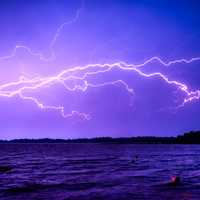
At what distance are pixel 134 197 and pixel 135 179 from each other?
11167mm

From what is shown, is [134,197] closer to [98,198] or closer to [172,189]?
[98,198]

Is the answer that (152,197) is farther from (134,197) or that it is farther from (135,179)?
(135,179)

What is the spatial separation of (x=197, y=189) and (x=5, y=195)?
15.7 meters

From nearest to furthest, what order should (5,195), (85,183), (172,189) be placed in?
(5,195), (172,189), (85,183)

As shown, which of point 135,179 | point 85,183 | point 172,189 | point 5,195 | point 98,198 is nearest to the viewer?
point 98,198

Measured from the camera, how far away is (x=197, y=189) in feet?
102

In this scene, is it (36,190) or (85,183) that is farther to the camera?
(85,183)

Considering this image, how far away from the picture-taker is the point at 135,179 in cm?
3884

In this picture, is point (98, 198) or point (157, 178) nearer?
point (98, 198)

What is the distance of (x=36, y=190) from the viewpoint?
1261 inches

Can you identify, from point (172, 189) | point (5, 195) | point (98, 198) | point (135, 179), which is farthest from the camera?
point (135, 179)

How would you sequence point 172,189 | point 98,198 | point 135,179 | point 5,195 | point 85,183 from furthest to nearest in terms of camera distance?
1. point 135,179
2. point 85,183
3. point 172,189
4. point 5,195
5. point 98,198

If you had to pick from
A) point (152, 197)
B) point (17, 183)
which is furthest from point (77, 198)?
point (17, 183)

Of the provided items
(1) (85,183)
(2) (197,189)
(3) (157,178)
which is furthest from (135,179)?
(2) (197,189)
